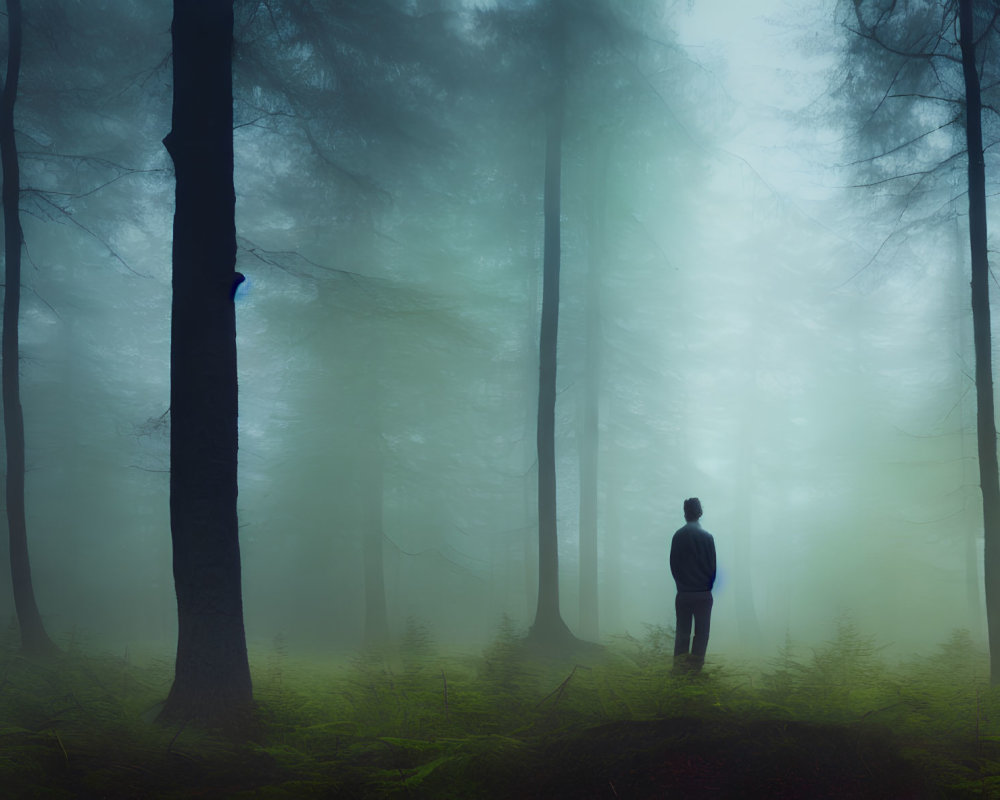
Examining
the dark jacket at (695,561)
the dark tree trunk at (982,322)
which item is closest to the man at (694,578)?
the dark jacket at (695,561)

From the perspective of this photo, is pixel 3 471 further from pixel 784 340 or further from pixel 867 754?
pixel 784 340

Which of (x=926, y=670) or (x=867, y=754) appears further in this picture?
(x=926, y=670)

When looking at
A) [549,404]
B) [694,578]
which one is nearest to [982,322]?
[694,578]

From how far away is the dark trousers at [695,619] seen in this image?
7.00m

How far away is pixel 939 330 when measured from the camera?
19453mm

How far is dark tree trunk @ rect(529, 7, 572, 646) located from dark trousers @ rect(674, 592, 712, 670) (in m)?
3.33

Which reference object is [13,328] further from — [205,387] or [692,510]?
[692,510]

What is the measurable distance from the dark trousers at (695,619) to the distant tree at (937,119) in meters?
3.60

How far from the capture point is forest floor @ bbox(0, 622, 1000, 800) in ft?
13.6

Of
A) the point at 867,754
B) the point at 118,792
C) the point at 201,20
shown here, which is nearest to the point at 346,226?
the point at 201,20

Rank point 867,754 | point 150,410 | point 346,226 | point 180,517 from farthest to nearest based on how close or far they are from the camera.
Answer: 1. point 150,410
2. point 346,226
3. point 180,517
4. point 867,754

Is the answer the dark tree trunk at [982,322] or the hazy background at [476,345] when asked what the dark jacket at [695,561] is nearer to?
the dark tree trunk at [982,322]

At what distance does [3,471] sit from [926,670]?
73.9 ft

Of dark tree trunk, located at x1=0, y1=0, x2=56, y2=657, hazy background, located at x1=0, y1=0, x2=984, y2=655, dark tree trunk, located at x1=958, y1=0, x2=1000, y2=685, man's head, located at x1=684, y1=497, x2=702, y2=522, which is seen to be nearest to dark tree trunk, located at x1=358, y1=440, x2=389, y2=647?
hazy background, located at x1=0, y1=0, x2=984, y2=655
